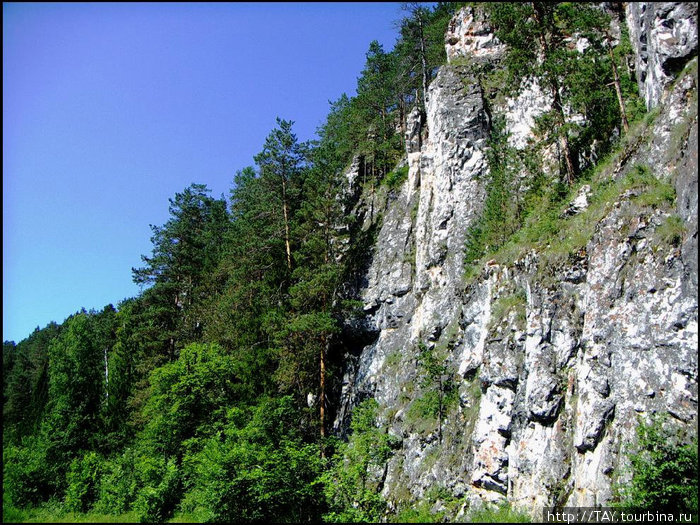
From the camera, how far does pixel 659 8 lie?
13.7 m

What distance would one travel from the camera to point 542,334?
45.3 ft

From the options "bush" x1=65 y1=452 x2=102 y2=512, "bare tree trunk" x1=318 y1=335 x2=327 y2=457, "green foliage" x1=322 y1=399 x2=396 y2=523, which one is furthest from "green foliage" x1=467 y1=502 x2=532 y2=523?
"bush" x1=65 y1=452 x2=102 y2=512

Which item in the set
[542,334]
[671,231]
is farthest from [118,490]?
[671,231]

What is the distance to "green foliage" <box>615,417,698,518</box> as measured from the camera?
886 centimetres

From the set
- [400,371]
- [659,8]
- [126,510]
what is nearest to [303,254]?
[400,371]

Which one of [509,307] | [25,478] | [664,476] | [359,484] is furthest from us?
[25,478]

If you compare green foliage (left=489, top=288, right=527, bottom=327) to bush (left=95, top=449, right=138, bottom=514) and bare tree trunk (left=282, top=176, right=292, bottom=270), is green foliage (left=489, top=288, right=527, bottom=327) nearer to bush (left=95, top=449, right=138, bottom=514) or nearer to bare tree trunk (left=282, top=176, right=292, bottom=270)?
bare tree trunk (left=282, top=176, right=292, bottom=270)

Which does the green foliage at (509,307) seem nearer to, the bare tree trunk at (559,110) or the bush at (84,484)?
the bare tree trunk at (559,110)

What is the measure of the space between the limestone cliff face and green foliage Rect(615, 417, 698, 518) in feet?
1.80

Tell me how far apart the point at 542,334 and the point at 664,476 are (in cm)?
520

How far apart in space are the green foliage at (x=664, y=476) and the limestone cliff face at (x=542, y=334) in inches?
21.7

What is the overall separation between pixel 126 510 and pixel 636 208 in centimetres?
1987

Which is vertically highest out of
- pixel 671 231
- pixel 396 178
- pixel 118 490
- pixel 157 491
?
pixel 396 178

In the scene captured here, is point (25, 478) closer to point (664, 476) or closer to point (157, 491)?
point (157, 491)
